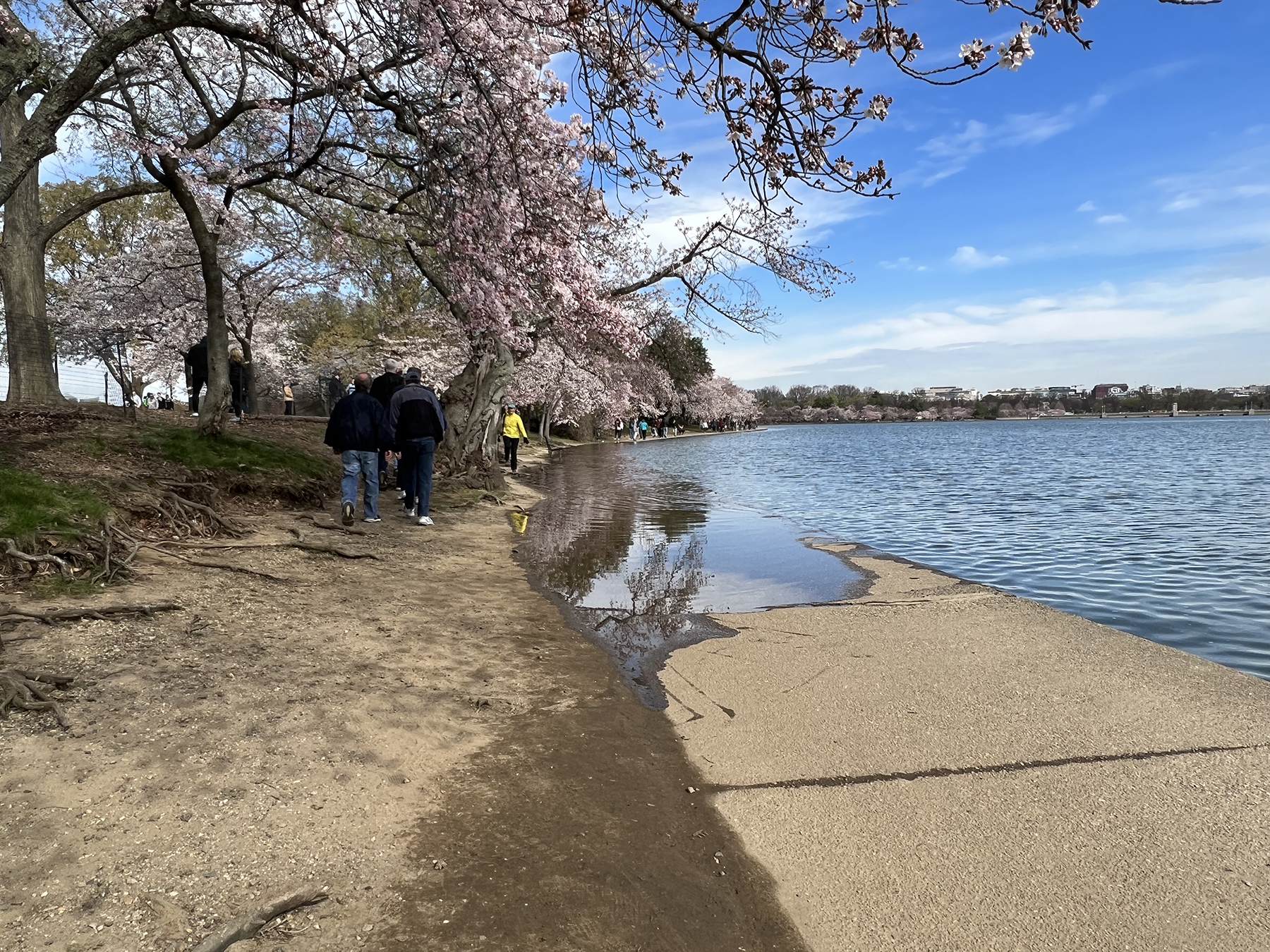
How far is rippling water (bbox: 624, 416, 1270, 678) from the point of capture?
7.87 meters

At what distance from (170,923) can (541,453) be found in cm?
3914

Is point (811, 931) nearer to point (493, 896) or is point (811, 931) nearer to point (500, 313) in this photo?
point (493, 896)

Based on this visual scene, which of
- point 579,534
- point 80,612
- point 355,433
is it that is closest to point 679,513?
point 579,534

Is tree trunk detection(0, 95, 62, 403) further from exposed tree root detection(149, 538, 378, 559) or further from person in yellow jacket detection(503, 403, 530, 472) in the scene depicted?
person in yellow jacket detection(503, 403, 530, 472)

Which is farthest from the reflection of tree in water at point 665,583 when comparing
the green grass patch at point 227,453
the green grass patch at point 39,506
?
the green grass patch at point 227,453

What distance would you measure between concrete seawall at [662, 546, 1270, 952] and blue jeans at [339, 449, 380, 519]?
5579 mm

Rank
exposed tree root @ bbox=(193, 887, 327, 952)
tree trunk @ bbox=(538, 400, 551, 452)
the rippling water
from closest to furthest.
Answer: exposed tree root @ bbox=(193, 887, 327, 952), the rippling water, tree trunk @ bbox=(538, 400, 551, 452)

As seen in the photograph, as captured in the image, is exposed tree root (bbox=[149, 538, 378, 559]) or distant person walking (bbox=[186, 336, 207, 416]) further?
distant person walking (bbox=[186, 336, 207, 416])

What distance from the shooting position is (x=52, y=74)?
8.27m

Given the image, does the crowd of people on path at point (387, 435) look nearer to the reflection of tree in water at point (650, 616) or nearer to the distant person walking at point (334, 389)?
the reflection of tree in water at point (650, 616)

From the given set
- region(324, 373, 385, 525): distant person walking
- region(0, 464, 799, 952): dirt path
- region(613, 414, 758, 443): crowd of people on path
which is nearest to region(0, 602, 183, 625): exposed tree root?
region(0, 464, 799, 952): dirt path

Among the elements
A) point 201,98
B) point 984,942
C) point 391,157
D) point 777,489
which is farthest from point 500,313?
point 777,489

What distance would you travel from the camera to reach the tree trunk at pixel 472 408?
15305mm

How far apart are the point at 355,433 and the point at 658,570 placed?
423cm
